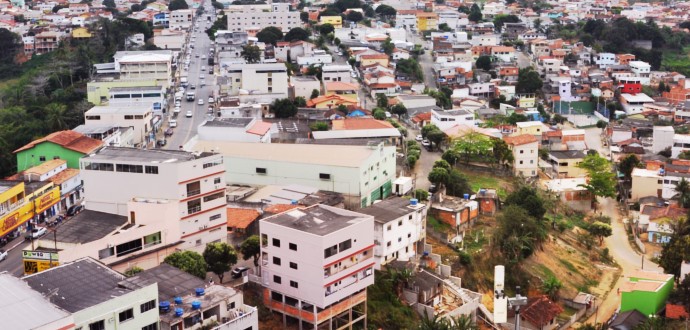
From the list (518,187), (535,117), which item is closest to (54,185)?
(518,187)

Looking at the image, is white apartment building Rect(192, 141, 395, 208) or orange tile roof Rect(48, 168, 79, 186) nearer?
white apartment building Rect(192, 141, 395, 208)

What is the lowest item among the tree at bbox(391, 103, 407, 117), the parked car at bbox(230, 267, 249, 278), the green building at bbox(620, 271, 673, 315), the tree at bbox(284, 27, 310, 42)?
the green building at bbox(620, 271, 673, 315)

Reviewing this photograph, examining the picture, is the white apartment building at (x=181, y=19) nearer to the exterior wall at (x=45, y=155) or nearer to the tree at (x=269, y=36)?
the tree at (x=269, y=36)

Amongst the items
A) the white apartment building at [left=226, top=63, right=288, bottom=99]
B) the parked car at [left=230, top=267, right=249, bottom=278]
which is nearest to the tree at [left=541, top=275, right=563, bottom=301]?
the parked car at [left=230, top=267, right=249, bottom=278]

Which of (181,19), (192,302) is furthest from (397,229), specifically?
(181,19)

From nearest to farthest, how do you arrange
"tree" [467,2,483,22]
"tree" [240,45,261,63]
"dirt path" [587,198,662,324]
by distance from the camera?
"dirt path" [587,198,662,324]
"tree" [240,45,261,63]
"tree" [467,2,483,22]

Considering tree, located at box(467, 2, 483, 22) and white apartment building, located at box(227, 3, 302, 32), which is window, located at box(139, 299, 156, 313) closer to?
white apartment building, located at box(227, 3, 302, 32)
